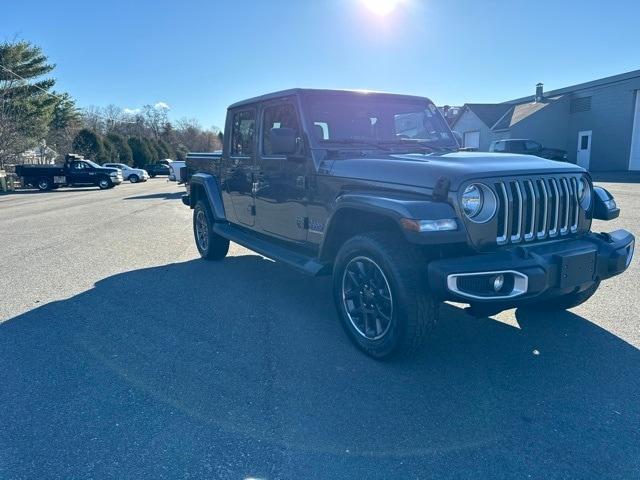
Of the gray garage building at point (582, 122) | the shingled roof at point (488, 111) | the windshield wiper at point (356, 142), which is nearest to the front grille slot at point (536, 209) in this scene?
the windshield wiper at point (356, 142)

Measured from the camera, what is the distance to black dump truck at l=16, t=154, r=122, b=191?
2622cm

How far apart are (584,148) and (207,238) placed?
3016 centimetres

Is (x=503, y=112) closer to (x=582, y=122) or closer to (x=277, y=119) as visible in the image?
(x=582, y=122)

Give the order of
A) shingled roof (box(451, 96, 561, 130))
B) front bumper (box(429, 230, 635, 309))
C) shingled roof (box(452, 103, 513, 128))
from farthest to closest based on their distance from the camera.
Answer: shingled roof (box(452, 103, 513, 128)), shingled roof (box(451, 96, 561, 130)), front bumper (box(429, 230, 635, 309))

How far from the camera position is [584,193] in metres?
3.64

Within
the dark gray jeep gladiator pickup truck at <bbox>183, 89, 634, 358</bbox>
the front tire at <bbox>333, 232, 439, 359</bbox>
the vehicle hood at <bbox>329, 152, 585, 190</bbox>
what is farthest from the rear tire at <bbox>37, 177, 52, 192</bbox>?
the front tire at <bbox>333, 232, 439, 359</bbox>

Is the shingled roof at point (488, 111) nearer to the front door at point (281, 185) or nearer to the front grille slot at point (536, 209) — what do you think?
the front door at point (281, 185)

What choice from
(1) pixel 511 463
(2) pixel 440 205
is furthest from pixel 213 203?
(1) pixel 511 463

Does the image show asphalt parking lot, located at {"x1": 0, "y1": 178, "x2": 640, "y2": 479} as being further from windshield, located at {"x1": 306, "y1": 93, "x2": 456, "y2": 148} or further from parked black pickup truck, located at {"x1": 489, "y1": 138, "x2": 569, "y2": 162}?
parked black pickup truck, located at {"x1": 489, "y1": 138, "x2": 569, "y2": 162}

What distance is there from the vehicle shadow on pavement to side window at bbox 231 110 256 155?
1.97 metres

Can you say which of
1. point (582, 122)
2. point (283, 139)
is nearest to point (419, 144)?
point (283, 139)

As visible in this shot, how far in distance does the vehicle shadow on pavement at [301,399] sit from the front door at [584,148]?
97.9 ft

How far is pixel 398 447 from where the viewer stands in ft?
8.21

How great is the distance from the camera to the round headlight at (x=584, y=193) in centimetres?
356
